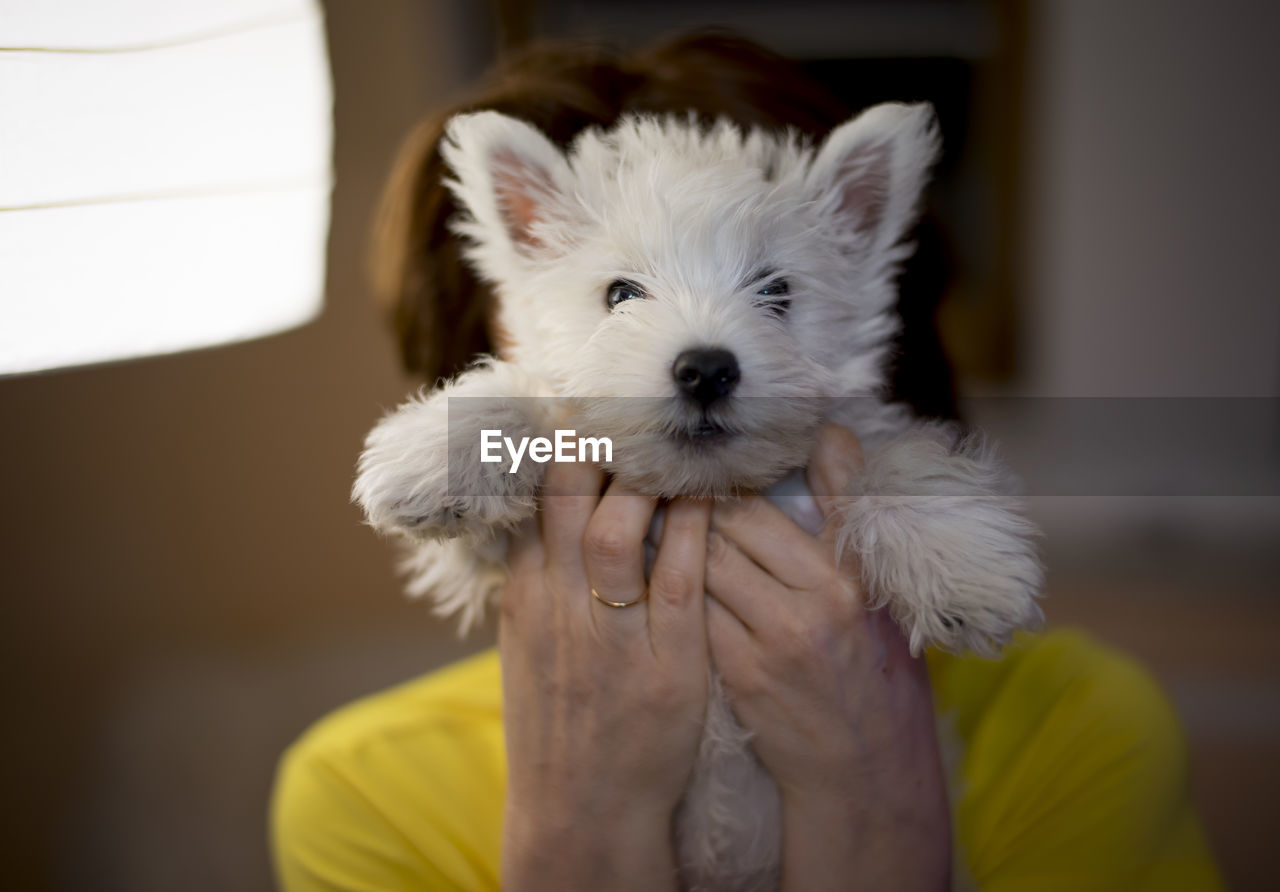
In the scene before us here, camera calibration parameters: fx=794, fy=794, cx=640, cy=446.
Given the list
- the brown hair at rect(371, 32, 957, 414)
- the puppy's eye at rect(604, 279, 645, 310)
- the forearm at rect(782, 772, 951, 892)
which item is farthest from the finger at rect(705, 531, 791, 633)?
the brown hair at rect(371, 32, 957, 414)

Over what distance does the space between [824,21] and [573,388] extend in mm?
2299

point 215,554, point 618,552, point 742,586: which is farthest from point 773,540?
point 215,554

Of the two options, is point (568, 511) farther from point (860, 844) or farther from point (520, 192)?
point (860, 844)

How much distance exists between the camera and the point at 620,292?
1224 mm

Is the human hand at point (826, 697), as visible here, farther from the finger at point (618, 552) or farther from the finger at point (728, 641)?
the finger at point (618, 552)

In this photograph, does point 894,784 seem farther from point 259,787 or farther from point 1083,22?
point 1083,22

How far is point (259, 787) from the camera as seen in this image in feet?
9.70

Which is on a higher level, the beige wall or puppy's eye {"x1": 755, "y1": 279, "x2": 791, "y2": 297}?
puppy's eye {"x1": 755, "y1": 279, "x2": 791, "y2": 297}

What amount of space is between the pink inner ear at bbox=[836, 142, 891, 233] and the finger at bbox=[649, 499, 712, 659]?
1.85 ft

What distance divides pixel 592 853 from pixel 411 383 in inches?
84.3

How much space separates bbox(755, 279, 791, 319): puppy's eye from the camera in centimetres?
122

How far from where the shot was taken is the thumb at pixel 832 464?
1.20 m

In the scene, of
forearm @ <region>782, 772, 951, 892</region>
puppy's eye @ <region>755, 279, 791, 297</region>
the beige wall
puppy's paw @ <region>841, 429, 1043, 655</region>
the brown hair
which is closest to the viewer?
puppy's paw @ <region>841, 429, 1043, 655</region>

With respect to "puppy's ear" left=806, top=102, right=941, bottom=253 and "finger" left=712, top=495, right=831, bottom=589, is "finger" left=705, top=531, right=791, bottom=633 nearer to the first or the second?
"finger" left=712, top=495, right=831, bottom=589
